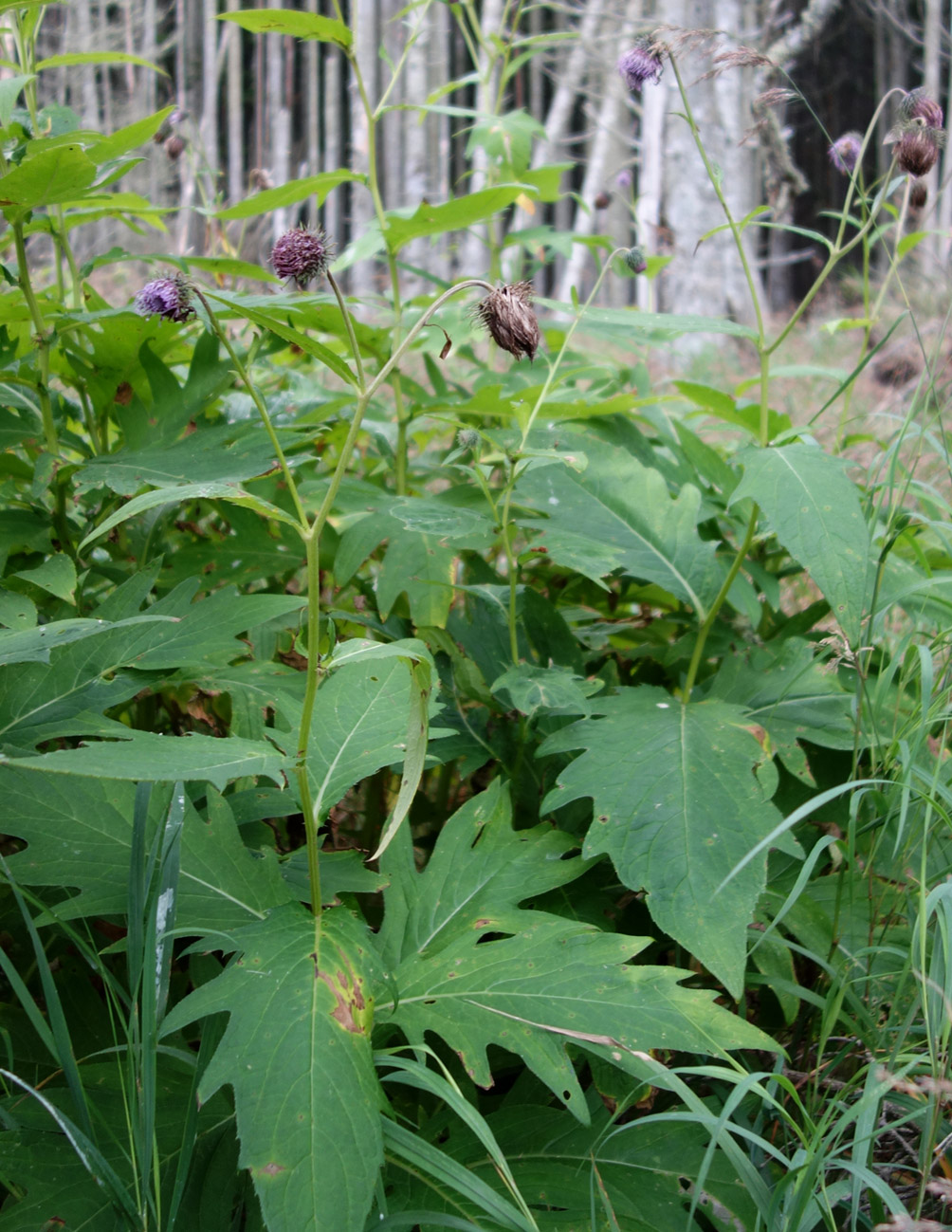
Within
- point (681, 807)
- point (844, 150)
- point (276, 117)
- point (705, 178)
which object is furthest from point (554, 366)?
point (276, 117)

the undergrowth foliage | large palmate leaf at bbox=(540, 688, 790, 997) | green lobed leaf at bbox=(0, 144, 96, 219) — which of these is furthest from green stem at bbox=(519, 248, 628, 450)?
green lobed leaf at bbox=(0, 144, 96, 219)

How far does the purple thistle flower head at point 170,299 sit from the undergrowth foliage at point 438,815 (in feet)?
0.05

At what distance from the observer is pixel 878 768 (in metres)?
1.14

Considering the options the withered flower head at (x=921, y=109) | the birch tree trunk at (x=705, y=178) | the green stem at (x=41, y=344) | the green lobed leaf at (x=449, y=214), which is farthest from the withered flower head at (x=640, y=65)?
the birch tree trunk at (x=705, y=178)

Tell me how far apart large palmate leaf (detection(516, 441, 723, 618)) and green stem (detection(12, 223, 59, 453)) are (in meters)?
0.71

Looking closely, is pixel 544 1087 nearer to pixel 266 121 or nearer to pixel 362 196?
pixel 362 196

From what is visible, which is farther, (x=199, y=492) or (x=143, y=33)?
(x=143, y=33)

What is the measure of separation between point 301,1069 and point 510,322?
702mm

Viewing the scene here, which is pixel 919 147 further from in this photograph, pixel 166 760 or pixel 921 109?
pixel 166 760

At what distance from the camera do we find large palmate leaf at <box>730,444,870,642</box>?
1.04 m

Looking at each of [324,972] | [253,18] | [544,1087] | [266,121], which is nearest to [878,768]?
[544,1087]

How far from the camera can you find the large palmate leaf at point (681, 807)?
3.06 feet

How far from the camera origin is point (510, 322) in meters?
0.84

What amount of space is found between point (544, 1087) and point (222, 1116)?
0.35 meters
